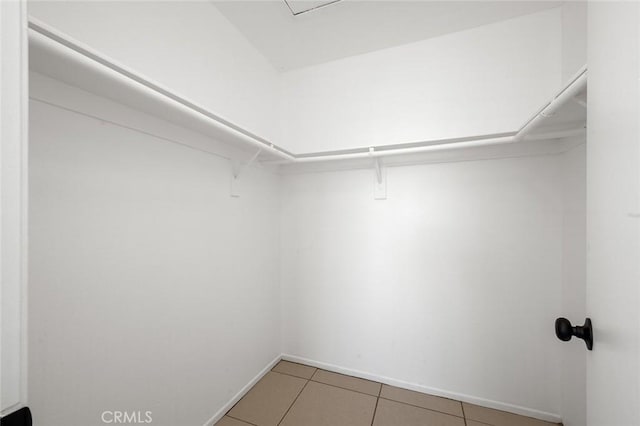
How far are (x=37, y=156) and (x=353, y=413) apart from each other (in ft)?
6.07

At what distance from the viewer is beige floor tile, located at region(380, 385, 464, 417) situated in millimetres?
1450

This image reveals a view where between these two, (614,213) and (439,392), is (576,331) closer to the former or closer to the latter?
(614,213)

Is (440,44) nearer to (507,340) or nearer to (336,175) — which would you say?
(336,175)

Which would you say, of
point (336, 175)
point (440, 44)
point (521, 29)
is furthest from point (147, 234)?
point (521, 29)

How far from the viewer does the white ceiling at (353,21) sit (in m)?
1.31

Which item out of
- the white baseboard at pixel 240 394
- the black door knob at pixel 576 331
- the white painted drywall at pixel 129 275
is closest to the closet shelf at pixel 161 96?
the white painted drywall at pixel 129 275

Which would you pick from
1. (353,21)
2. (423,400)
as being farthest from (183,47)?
(423,400)

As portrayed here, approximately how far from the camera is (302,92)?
6.21 ft

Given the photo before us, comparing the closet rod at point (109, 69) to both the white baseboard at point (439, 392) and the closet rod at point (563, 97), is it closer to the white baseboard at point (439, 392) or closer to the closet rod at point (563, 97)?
the closet rod at point (563, 97)

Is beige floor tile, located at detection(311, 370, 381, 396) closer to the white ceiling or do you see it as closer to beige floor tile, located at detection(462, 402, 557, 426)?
beige floor tile, located at detection(462, 402, 557, 426)

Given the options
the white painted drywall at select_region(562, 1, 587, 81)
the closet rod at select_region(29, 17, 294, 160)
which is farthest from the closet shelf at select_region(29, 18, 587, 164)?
the white painted drywall at select_region(562, 1, 587, 81)

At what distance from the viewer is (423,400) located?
4.99 ft

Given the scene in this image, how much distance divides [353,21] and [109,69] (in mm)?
1308

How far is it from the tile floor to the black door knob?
111 centimetres
